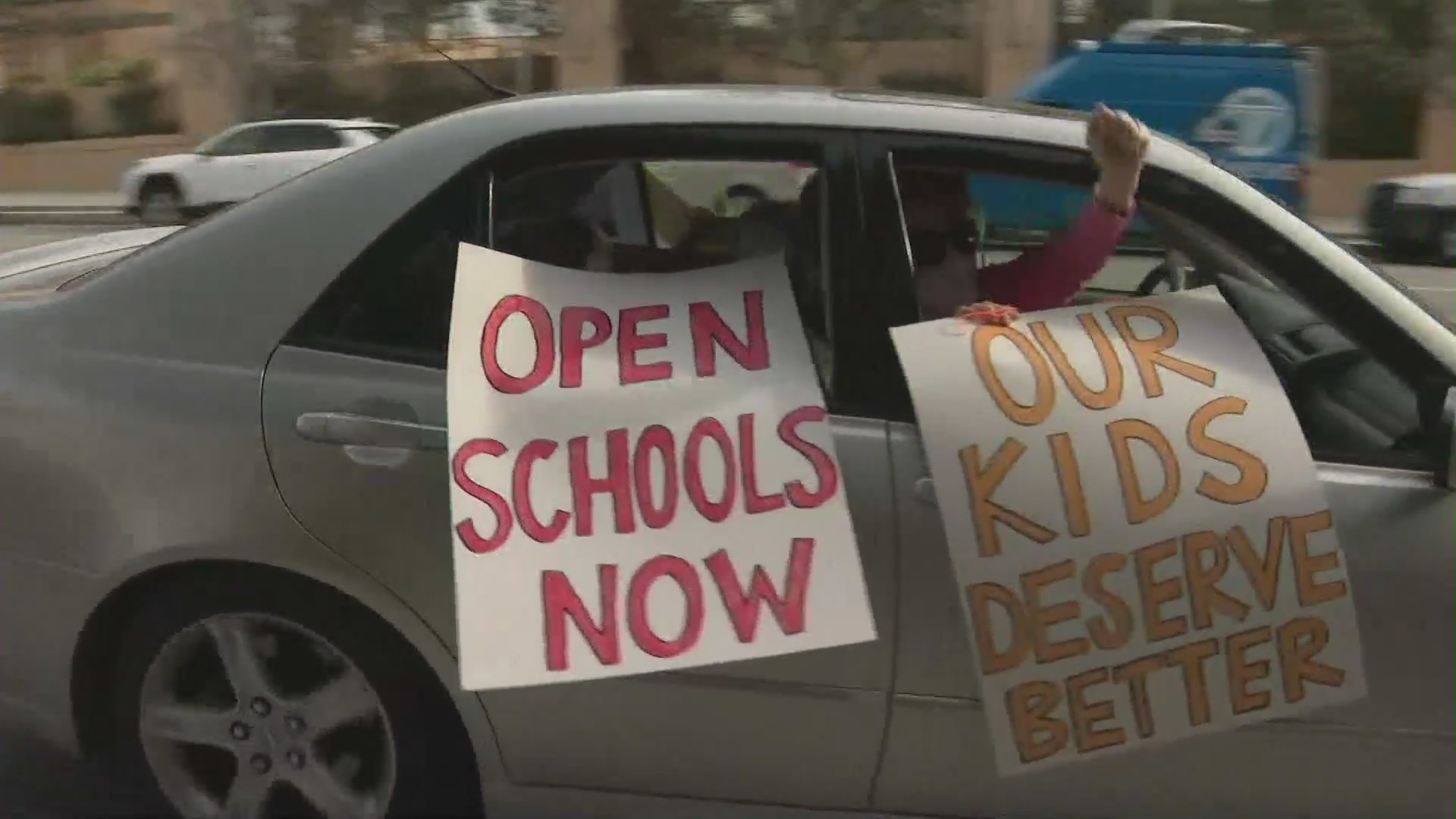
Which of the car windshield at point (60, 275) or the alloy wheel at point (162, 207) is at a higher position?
the car windshield at point (60, 275)

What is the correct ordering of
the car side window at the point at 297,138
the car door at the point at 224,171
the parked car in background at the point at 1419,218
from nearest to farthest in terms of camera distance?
1. the parked car in background at the point at 1419,218
2. the car side window at the point at 297,138
3. the car door at the point at 224,171

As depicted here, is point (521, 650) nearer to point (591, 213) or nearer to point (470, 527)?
Answer: point (470, 527)

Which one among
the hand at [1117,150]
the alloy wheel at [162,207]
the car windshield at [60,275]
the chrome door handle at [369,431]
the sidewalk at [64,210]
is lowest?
the sidewalk at [64,210]

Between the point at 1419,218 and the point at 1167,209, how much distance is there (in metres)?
12.3

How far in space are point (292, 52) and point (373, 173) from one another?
25672 millimetres

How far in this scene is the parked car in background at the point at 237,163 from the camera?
1658 centimetres

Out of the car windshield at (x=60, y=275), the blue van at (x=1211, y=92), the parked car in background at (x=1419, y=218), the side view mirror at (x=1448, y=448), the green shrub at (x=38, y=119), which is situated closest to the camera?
the side view mirror at (x=1448, y=448)

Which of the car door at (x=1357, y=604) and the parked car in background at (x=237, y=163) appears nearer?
the car door at (x=1357, y=604)

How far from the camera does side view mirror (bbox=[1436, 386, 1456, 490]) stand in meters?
2.16

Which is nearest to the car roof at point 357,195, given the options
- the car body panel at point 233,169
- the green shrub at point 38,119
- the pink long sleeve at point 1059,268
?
the pink long sleeve at point 1059,268

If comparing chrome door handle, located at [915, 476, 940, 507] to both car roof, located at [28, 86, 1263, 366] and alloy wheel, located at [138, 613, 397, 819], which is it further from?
alloy wheel, located at [138, 613, 397, 819]

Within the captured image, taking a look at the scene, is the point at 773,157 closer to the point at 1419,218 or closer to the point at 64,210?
the point at 1419,218

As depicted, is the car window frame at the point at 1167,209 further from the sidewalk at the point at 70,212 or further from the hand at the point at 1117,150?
A: the sidewalk at the point at 70,212

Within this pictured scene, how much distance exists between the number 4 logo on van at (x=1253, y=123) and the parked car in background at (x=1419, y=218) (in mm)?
4348
